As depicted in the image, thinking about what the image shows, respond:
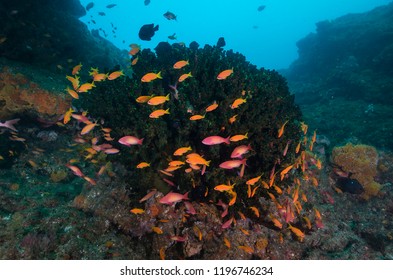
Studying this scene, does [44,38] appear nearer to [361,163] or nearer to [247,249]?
[247,249]

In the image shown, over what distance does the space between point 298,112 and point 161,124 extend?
464cm

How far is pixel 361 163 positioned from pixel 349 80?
13.7 metres

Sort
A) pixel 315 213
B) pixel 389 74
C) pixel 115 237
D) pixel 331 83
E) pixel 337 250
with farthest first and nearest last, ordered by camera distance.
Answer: pixel 331 83
pixel 389 74
pixel 315 213
pixel 337 250
pixel 115 237

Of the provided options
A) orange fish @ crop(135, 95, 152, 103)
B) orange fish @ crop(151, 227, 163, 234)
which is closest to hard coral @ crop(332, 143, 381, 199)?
orange fish @ crop(151, 227, 163, 234)

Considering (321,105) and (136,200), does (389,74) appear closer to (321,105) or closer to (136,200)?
(321,105)

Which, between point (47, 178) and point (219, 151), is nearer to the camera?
point (219, 151)

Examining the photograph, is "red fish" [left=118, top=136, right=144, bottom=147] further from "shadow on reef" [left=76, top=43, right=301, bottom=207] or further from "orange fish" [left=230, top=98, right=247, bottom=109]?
"orange fish" [left=230, top=98, right=247, bottom=109]

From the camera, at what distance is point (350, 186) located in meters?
7.87

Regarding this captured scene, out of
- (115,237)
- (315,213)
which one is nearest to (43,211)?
(115,237)

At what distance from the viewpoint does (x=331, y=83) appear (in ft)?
68.7

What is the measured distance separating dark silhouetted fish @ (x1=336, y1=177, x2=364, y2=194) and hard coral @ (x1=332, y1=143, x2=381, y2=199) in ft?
1.43

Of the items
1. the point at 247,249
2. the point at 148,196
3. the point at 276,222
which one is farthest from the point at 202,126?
the point at 247,249

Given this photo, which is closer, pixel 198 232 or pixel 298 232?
pixel 198 232

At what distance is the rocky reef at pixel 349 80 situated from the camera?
46.0 ft
